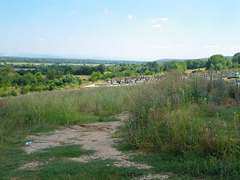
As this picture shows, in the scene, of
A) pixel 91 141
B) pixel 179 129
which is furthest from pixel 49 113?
pixel 179 129

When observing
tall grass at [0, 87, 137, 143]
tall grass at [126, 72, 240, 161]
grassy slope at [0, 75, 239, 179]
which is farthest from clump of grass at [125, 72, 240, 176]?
tall grass at [0, 87, 137, 143]

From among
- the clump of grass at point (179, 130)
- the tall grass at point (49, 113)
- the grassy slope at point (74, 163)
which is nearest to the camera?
the grassy slope at point (74, 163)

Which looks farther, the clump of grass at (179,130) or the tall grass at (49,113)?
the tall grass at (49,113)

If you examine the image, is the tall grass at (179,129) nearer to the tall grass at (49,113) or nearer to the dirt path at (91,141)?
the dirt path at (91,141)

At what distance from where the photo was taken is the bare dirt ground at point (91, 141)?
5.00m

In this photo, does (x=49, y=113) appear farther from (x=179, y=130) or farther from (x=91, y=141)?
(x=179, y=130)

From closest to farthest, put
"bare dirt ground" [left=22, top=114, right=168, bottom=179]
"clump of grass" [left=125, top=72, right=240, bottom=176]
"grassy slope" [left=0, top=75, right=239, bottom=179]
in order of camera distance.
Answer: "grassy slope" [left=0, top=75, right=239, bottom=179] < "clump of grass" [left=125, top=72, right=240, bottom=176] < "bare dirt ground" [left=22, top=114, right=168, bottom=179]

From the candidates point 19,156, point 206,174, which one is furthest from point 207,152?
point 19,156

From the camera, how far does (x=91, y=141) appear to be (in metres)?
7.16

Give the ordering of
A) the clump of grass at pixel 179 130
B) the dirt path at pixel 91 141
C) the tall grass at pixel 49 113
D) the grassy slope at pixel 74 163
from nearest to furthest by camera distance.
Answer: the grassy slope at pixel 74 163 → the clump of grass at pixel 179 130 → the dirt path at pixel 91 141 → the tall grass at pixel 49 113

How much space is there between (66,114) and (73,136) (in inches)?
123

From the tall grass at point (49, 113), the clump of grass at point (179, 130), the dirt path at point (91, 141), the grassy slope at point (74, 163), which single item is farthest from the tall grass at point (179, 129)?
the tall grass at point (49, 113)

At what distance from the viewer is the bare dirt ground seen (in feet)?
16.4

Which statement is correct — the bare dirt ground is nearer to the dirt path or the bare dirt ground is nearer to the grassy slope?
the dirt path
